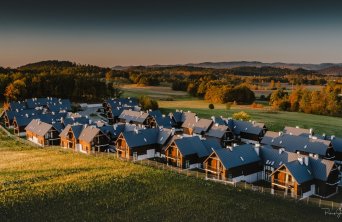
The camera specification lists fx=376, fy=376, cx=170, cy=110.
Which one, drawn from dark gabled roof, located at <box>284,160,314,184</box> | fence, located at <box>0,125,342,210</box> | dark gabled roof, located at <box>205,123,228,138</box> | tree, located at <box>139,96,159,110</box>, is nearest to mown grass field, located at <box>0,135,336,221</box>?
fence, located at <box>0,125,342,210</box>

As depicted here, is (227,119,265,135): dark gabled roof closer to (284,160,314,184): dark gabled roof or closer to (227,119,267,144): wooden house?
(227,119,267,144): wooden house

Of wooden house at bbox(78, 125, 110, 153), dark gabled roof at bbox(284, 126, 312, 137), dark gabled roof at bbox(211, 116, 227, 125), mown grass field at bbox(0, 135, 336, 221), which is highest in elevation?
dark gabled roof at bbox(211, 116, 227, 125)

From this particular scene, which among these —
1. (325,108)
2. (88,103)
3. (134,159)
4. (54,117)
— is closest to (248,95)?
(325,108)

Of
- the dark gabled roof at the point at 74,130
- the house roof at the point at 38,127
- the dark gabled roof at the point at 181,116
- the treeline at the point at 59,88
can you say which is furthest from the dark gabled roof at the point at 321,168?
the treeline at the point at 59,88

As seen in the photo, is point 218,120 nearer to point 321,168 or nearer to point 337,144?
point 337,144

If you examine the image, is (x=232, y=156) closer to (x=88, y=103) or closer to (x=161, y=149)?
(x=161, y=149)

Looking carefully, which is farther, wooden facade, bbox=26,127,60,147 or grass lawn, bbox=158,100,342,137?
grass lawn, bbox=158,100,342,137

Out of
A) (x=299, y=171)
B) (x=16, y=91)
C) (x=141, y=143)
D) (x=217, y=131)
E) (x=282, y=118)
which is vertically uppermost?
(x=16, y=91)

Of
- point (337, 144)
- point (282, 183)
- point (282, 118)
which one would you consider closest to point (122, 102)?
point (282, 118)
